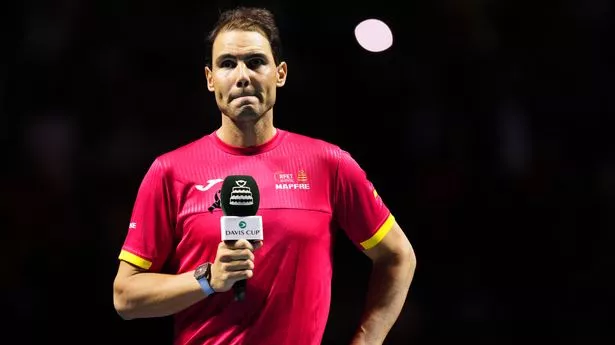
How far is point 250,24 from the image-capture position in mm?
3766

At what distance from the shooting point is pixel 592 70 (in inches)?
273

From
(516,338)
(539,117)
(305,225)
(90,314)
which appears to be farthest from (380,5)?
(305,225)

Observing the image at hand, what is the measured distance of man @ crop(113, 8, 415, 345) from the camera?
3.54 metres

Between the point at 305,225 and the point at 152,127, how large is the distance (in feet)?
8.73

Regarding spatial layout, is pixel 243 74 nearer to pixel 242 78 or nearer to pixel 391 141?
pixel 242 78

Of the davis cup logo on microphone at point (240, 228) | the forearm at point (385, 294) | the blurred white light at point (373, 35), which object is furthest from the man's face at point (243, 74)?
the blurred white light at point (373, 35)

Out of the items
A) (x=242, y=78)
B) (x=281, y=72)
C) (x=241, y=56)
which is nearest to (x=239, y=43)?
(x=241, y=56)

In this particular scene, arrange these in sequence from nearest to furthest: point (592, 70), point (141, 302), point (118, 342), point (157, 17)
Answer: point (141, 302)
point (118, 342)
point (157, 17)
point (592, 70)

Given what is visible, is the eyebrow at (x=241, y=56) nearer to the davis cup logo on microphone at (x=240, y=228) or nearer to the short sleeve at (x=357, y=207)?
the short sleeve at (x=357, y=207)

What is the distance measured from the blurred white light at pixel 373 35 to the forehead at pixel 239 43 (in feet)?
9.67

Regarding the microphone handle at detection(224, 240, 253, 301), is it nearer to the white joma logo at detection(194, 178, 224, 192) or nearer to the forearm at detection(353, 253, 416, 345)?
the white joma logo at detection(194, 178, 224, 192)

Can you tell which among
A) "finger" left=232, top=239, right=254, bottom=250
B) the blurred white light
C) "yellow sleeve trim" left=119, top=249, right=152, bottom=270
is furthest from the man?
the blurred white light

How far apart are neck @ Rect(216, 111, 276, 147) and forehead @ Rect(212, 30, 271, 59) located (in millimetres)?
256

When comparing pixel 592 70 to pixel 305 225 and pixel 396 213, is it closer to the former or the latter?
pixel 396 213
